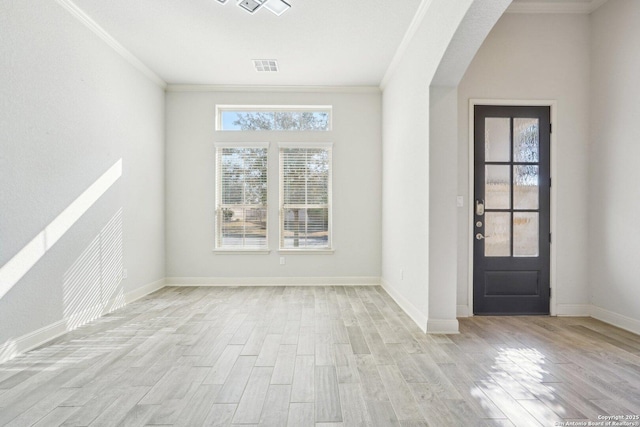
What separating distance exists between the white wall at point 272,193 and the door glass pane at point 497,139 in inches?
77.4

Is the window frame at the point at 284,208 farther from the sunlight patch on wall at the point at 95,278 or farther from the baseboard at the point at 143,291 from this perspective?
the sunlight patch on wall at the point at 95,278

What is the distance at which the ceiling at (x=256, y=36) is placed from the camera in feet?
11.6

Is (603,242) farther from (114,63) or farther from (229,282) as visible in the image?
(114,63)

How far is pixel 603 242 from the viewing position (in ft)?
12.5

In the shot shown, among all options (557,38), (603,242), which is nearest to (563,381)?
(603,242)

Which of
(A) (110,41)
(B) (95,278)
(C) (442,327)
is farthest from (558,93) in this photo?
(B) (95,278)

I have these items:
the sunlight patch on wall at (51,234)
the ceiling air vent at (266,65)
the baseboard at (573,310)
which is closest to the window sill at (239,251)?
the sunlight patch on wall at (51,234)

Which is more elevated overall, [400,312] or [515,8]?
[515,8]

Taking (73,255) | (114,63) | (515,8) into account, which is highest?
(515,8)

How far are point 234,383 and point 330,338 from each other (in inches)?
43.5

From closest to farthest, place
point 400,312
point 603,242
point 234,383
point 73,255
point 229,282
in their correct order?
1. point 234,383
2. point 73,255
3. point 603,242
4. point 400,312
5. point 229,282

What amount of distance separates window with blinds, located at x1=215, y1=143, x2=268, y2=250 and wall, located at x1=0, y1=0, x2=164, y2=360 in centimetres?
120

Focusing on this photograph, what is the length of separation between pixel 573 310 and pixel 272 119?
4916 mm

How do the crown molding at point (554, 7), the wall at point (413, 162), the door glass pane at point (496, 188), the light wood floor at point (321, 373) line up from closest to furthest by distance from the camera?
1. the light wood floor at point (321, 373)
2. the wall at point (413, 162)
3. the crown molding at point (554, 7)
4. the door glass pane at point (496, 188)
